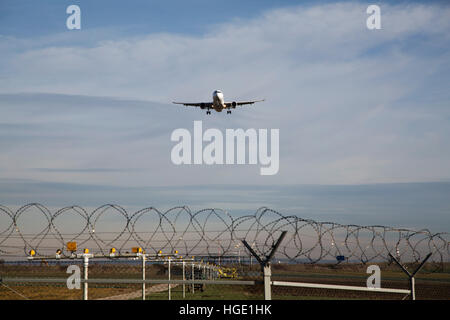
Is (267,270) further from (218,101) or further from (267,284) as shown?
(218,101)

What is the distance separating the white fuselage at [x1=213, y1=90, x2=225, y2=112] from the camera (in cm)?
6634

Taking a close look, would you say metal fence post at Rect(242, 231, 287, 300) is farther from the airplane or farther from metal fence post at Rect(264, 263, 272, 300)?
the airplane

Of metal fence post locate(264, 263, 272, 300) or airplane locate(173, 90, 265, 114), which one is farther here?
airplane locate(173, 90, 265, 114)

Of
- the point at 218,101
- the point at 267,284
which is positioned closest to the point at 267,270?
the point at 267,284

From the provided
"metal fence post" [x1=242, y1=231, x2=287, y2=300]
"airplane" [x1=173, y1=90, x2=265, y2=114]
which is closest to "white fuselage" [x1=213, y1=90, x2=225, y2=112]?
"airplane" [x1=173, y1=90, x2=265, y2=114]

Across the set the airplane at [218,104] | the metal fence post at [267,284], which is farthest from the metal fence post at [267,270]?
the airplane at [218,104]

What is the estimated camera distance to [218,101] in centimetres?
6650

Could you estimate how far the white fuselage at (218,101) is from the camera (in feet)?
218

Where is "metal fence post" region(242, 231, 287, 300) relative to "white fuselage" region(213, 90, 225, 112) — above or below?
below

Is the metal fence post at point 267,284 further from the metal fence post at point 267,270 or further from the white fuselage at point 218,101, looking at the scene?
the white fuselage at point 218,101

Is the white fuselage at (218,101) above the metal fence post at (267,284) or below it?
above

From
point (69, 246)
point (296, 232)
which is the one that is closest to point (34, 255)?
point (69, 246)
